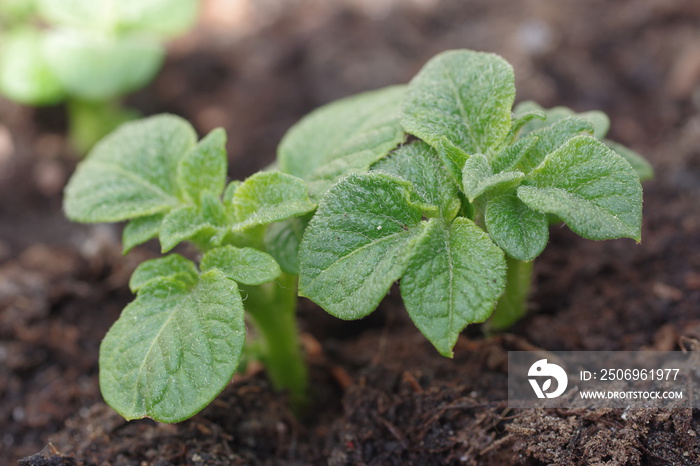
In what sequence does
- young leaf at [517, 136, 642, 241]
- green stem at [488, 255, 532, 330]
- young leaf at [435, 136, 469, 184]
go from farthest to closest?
→ green stem at [488, 255, 532, 330] → young leaf at [435, 136, 469, 184] → young leaf at [517, 136, 642, 241]

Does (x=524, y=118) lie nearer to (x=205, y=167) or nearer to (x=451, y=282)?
(x=451, y=282)

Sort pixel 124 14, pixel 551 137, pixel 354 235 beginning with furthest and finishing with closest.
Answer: pixel 124 14 < pixel 551 137 < pixel 354 235

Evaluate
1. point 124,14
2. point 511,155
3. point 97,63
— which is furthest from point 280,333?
point 124,14

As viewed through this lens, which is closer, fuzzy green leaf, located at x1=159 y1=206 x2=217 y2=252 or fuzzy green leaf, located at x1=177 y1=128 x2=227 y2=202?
fuzzy green leaf, located at x1=159 y1=206 x2=217 y2=252

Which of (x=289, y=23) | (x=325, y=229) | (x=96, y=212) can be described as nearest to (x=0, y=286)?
(x=96, y=212)

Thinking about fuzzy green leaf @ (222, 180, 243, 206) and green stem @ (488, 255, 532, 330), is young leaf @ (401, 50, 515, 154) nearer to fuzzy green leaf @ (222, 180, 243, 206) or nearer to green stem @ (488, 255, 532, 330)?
green stem @ (488, 255, 532, 330)

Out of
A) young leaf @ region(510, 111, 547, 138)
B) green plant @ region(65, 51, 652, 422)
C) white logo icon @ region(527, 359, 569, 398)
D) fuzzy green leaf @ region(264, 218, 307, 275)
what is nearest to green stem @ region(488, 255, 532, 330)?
green plant @ region(65, 51, 652, 422)
